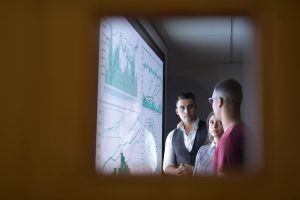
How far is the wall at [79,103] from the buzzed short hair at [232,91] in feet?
2.46

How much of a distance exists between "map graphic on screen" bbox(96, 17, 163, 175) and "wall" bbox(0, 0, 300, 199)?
18.0 inches

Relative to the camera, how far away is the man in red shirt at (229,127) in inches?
37.7

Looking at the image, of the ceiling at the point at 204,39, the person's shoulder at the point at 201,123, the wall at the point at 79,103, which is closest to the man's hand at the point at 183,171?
the wall at the point at 79,103

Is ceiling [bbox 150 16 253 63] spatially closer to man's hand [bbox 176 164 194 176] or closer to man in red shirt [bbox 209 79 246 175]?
man in red shirt [bbox 209 79 246 175]

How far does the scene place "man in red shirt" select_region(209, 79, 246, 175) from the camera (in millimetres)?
959

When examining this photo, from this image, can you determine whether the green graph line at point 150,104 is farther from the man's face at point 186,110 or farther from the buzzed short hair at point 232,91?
the buzzed short hair at point 232,91

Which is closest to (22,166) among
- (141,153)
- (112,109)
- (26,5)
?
(26,5)

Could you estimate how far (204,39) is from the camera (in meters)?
2.28

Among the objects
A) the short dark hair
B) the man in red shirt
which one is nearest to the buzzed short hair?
the man in red shirt

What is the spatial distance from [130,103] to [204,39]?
913mm

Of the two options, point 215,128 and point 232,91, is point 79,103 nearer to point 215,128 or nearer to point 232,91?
point 232,91

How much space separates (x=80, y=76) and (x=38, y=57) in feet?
0.23

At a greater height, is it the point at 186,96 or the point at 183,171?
the point at 186,96

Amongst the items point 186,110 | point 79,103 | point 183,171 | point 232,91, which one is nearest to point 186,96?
point 186,110
